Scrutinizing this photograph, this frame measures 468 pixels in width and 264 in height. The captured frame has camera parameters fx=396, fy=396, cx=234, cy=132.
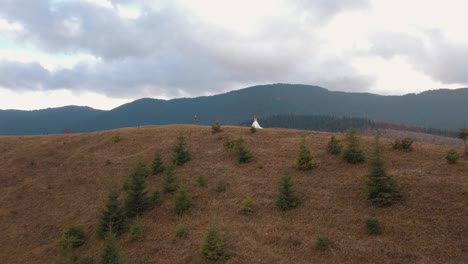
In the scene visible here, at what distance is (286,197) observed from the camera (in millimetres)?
26406

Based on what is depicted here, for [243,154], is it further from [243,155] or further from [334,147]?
[334,147]

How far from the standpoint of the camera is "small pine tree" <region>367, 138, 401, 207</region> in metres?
24.3

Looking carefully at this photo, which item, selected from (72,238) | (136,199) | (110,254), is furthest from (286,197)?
(72,238)

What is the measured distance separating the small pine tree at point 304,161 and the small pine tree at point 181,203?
367 inches

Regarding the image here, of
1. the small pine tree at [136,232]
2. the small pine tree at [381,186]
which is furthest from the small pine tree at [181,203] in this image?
the small pine tree at [381,186]

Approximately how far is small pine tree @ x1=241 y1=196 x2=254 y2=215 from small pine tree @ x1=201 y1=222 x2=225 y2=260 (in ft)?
13.1

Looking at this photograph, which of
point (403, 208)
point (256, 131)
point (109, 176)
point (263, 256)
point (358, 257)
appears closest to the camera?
point (358, 257)

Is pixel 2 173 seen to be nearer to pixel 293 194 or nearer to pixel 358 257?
pixel 293 194

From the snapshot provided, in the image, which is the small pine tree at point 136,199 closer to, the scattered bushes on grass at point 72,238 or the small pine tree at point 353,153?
the scattered bushes on grass at point 72,238

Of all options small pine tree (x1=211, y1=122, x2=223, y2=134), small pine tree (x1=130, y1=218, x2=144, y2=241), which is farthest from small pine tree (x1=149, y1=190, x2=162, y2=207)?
small pine tree (x1=211, y1=122, x2=223, y2=134)

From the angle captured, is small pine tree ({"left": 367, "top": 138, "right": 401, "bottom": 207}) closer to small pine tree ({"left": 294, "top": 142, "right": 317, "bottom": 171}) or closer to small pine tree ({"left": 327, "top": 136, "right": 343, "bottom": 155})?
small pine tree ({"left": 294, "top": 142, "right": 317, "bottom": 171})

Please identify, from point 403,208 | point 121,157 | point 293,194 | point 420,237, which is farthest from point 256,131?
point 420,237

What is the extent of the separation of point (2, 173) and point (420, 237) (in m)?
42.1

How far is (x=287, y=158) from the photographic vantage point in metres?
34.9
